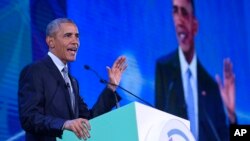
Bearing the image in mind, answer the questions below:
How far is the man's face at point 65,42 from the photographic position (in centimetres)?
280

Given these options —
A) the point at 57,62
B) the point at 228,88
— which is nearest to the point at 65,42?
the point at 57,62

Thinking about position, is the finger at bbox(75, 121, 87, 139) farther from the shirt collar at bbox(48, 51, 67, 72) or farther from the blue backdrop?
the blue backdrop

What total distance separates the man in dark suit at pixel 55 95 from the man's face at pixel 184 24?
204cm

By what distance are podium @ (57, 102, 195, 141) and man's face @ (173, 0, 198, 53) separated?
8.27 feet

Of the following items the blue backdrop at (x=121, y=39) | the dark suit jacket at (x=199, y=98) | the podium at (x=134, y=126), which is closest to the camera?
the podium at (x=134, y=126)

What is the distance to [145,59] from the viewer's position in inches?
181

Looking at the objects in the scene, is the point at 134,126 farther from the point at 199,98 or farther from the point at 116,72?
the point at 199,98

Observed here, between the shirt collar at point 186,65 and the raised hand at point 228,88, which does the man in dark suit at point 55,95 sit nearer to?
the shirt collar at point 186,65

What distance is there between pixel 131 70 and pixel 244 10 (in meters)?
1.75

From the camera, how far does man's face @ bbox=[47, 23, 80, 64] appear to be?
2801mm

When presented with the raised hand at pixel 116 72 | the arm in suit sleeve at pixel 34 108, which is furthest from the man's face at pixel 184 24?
the arm in suit sleeve at pixel 34 108

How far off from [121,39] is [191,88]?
0.90 m

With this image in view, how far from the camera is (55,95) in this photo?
2.68 m

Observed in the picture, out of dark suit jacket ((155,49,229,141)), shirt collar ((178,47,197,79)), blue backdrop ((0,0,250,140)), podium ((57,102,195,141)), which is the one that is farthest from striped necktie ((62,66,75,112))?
shirt collar ((178,47,197,79))
